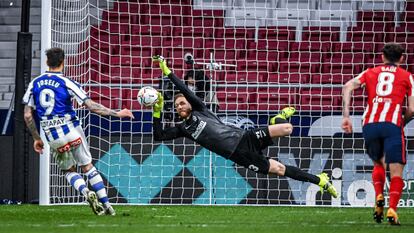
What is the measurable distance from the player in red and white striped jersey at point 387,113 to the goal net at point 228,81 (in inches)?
207

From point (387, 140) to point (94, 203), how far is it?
317 centimetres

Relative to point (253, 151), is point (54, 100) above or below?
above

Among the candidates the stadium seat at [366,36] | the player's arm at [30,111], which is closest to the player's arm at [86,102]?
the player's arm at [30,111]

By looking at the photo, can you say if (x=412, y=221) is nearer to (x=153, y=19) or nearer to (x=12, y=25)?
(x=153, y=19)

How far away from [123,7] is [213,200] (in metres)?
4.92

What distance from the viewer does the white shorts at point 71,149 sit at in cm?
1112

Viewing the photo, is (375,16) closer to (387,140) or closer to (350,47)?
(350,47)

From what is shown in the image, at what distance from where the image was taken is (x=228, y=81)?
16.8m

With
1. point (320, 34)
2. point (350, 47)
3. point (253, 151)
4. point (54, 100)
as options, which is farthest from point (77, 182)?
point (320, 34)

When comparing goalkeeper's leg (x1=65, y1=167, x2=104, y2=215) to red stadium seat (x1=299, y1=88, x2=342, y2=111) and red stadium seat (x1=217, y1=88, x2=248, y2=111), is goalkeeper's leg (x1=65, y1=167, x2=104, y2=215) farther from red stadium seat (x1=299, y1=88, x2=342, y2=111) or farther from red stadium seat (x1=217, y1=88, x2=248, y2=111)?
red stadium seat (x1=299, y1=88, x2=342, y2=111)

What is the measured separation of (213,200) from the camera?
50.4ft

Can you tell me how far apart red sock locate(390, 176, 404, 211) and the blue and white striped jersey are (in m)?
3.38

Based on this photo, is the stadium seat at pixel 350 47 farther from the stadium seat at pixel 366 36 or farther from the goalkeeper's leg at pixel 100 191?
the goalkeeper's leg at pixel 100 191

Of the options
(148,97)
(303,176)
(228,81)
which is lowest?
(303,176)
